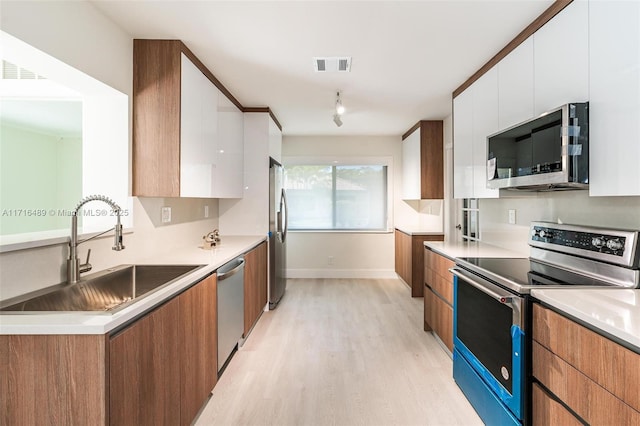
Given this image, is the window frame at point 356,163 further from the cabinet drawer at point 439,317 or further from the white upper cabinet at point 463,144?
the cabinet drawer at point 439,317

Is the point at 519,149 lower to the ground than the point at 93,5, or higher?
lower

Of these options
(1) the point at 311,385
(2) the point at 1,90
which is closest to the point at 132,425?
(1) the point at 311,385

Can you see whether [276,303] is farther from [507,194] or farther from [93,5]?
[93,5]

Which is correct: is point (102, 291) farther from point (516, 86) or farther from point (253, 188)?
point (516, 86)

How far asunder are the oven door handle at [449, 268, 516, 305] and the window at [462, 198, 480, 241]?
172cm

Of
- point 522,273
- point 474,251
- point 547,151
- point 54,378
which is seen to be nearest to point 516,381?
point 522,273

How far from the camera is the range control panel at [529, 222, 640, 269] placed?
59.2 inches

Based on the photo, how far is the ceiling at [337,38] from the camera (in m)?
1.94

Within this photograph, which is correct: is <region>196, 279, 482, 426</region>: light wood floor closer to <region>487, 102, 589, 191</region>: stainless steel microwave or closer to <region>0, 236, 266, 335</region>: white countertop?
<region>0, 236, 266, 335</region>: white countertop

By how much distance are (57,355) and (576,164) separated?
2246 millimetres

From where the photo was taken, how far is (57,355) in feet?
3.68

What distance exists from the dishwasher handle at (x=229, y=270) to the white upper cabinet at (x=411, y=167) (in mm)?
2915

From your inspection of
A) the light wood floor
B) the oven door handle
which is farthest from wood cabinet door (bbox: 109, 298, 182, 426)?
the oven door handle

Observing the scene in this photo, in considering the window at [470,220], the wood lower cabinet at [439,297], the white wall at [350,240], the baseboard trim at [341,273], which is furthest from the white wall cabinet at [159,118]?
the baseboard trim at [341,273]
